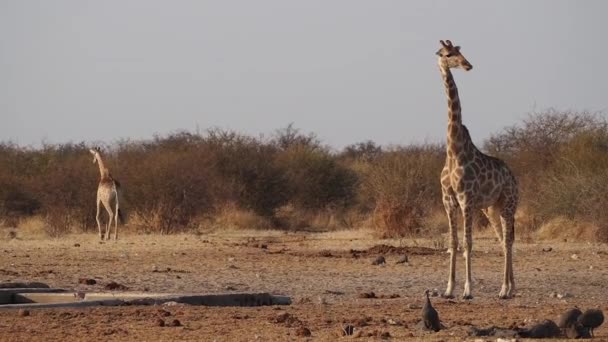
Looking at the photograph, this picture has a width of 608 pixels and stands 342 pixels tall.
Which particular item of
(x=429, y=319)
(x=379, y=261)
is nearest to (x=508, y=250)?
(x=379, y=261)

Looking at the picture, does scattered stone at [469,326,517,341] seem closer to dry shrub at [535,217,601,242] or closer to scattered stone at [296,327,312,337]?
scattered stone at [296,327,312,337]

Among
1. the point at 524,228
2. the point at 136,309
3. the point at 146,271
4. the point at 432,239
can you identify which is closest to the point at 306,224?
the point at 524,228

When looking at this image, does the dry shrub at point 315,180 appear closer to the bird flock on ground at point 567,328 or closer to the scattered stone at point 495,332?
the scattered stone at point 495,332

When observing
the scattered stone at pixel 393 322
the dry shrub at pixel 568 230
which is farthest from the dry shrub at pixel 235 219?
the scattered stone at pixel 393 322

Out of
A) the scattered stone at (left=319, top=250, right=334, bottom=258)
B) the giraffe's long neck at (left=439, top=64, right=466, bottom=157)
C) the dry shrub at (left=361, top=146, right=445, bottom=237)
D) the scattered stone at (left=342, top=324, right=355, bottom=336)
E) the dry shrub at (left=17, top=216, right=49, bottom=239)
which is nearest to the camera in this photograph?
the scattered stone at (left=342, top=324, right=355, bottom=336)

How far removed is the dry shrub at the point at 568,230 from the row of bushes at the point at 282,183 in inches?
7.5

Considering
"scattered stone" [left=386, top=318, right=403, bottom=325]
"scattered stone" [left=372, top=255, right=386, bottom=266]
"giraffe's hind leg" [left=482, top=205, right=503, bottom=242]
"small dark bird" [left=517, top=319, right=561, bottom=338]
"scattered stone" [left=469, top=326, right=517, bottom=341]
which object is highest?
"giraffe's hind leg" [left=482, top=205, right=503, bottom=242]

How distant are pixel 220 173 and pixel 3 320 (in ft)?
81.8

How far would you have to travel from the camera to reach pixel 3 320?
1104 centimetres

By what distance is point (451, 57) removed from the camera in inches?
572

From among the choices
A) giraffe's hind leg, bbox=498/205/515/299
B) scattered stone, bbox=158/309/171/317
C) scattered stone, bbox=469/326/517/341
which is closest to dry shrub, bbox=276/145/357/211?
giraffe's hind leg, bbox=498/205/515/299

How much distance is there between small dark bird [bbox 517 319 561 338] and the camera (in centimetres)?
920

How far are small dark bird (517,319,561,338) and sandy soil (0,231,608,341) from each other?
40 centimetres

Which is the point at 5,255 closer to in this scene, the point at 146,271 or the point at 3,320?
the point at 146,271
